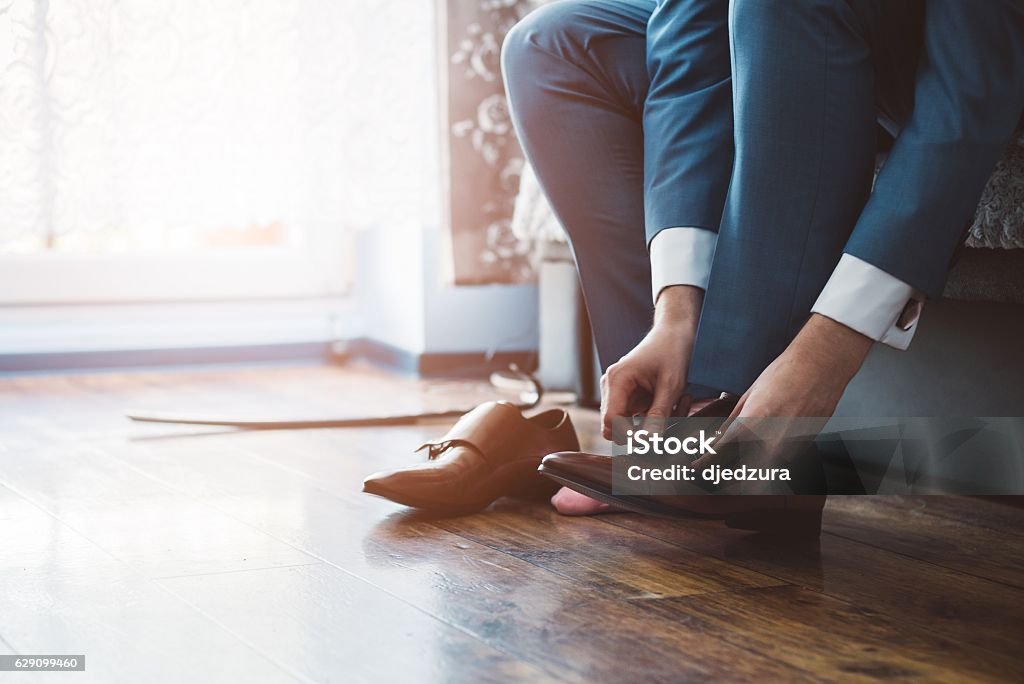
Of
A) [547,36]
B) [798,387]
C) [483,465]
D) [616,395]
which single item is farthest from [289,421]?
[798,387]

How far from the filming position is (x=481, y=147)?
2.18m

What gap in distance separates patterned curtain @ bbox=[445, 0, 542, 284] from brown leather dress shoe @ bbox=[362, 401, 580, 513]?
3.18 ft

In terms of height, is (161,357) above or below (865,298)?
below

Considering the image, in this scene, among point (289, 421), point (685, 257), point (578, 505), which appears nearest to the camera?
point (685, 257)

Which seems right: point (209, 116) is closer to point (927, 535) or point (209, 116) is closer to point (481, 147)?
point (481, 147)

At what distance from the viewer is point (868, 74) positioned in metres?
0.94

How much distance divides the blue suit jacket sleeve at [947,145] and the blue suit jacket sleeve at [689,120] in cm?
18

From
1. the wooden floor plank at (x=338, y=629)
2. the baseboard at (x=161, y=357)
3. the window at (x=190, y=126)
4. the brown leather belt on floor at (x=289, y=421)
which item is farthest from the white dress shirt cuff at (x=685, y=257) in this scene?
the baseboard at (x=161, y=357)

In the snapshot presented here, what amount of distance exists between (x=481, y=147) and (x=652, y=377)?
4.11 feet

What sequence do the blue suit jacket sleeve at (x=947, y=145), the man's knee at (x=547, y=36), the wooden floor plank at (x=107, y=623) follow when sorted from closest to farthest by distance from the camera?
1. the wooden floor plank at (x=107, y=623)
2. the blue suit jacket sleeve at (x=947, y=145)
3. the man's knee at (x=547, y=36)

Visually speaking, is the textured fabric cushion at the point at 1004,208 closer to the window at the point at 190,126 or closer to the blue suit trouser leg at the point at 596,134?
the blue suit trouser leg at the point at 596,134

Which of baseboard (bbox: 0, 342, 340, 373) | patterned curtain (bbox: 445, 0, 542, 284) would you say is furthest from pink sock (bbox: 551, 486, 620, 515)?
baseboard (bbox: 0, 342, 340, 373)

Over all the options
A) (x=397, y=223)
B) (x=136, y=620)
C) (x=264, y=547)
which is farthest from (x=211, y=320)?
(x=136, y=620)

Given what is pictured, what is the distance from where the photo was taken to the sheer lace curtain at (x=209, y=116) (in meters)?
2.06
